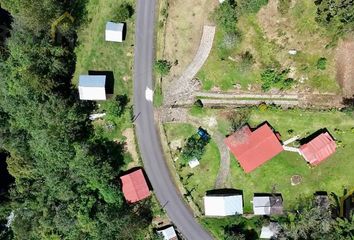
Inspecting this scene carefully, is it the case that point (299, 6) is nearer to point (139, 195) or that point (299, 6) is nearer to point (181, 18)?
point (181, 18)

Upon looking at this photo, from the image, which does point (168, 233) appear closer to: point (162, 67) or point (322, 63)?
point (162, 67)

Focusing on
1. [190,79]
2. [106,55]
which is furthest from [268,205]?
[106,55]

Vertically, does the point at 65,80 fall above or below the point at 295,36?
above

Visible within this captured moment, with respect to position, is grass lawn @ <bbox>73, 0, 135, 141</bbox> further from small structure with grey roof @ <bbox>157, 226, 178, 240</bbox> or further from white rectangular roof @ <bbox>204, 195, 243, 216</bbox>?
white rectangular roof @ <bbox>204, 195, 243, 216</bbox>

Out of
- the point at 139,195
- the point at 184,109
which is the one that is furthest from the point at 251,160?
the point at 139,195

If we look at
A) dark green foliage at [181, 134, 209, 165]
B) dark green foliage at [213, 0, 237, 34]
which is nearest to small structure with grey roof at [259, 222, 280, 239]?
dark green foliage at [181, 134, 209, 165]

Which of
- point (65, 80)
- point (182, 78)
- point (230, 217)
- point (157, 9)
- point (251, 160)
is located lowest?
point (230, 217)
